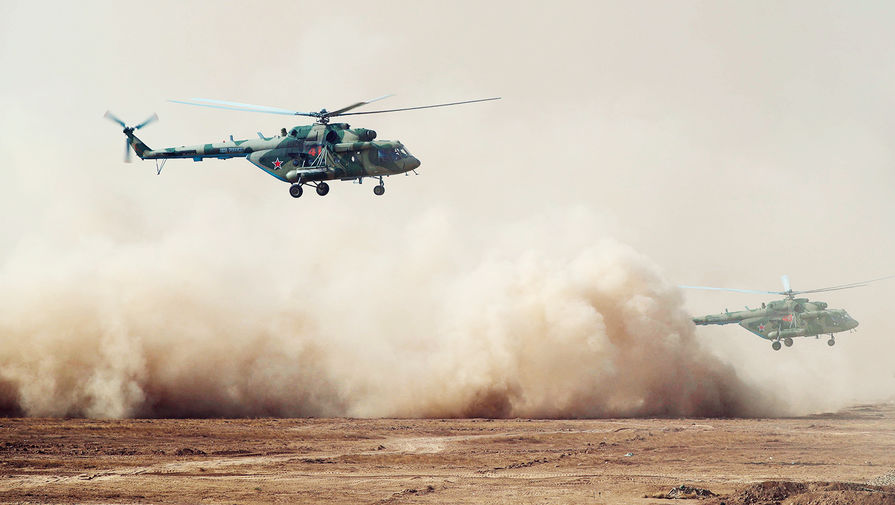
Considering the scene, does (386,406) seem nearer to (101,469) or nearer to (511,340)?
(511,340)

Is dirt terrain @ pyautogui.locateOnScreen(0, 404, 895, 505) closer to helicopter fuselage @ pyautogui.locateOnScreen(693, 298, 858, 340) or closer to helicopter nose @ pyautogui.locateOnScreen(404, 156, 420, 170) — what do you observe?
helicopter nose @ pyautogui.locateOnScreen(404, 156, 420, 170)

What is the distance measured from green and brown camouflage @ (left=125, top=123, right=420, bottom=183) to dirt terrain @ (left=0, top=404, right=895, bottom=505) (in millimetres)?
10747

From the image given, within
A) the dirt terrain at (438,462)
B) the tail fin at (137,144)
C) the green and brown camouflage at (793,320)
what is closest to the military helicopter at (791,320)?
the green and brown camouflage at (793,320)

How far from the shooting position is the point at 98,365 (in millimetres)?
45281

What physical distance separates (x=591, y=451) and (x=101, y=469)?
17537 millimetres

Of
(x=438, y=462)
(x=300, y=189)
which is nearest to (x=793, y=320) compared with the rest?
(x=438, y=462)

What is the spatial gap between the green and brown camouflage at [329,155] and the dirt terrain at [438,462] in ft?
35.3

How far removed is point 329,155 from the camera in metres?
37.8

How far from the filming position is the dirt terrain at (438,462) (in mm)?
25484

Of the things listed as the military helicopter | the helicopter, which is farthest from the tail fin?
the military helicopter

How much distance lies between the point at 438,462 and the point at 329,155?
1317cm

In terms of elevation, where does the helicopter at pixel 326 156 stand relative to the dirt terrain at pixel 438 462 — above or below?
above

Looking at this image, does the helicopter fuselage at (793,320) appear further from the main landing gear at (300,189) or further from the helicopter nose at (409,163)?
the main landing gear at (300,189)

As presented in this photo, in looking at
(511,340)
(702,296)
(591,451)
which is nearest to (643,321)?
(511,340)
